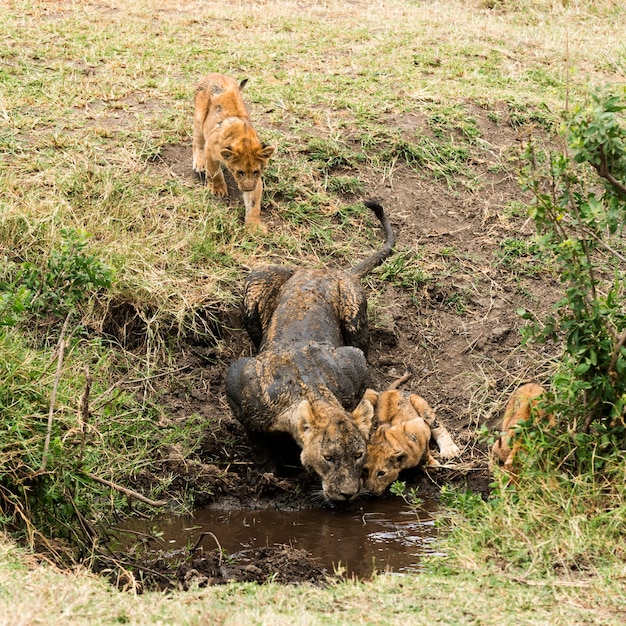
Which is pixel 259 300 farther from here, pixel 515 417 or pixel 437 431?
pixel 515 417

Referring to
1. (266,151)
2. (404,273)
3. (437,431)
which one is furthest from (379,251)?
(437,431)

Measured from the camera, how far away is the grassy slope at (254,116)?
541 centimetres

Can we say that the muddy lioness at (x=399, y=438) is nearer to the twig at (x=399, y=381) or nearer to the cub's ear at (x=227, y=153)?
the twig at (x=399, y=381)

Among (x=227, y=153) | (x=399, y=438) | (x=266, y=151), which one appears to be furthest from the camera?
(x=266, y=151)

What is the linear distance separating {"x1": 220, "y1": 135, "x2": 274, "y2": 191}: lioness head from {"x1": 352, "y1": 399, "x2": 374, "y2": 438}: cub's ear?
327cm

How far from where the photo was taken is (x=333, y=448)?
7758 mm

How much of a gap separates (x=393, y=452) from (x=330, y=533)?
961 mm

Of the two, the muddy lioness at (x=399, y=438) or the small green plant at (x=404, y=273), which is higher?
the small green plant at (x=404, y=273)

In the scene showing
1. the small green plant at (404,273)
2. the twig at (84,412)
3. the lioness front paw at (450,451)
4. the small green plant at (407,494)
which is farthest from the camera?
the small green plant at (404,273)

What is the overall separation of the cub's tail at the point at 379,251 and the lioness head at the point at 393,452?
2.13 metres

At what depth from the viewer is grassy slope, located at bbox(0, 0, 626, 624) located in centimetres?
541

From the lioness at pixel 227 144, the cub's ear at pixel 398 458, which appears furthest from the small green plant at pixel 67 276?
the lioness at pixel 227 144

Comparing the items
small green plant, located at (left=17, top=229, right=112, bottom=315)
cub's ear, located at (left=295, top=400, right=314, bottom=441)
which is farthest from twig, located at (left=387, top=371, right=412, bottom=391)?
small green plant, located at (left=17, top=229, right=112, bottom=315)

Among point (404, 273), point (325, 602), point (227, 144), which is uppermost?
point (227, 144)
